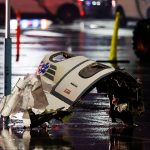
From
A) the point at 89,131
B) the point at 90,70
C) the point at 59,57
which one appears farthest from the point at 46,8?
the point at 89,131

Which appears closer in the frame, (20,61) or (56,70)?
(56,70)

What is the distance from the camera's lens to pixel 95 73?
466 inches

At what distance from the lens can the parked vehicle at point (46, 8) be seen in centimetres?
3897

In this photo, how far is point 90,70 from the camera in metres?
12.0

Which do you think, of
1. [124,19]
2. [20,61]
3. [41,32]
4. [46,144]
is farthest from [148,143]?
[124,19]

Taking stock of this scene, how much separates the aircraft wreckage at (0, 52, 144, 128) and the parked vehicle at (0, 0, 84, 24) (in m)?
26.0

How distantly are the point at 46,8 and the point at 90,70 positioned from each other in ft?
90.3

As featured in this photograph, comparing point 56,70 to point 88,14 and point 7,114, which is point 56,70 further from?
point 88,14

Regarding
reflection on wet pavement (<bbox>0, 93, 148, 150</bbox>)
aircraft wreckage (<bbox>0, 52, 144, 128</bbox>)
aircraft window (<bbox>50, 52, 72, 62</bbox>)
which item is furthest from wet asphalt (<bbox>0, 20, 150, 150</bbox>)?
aircraft window (<bbox>50, 52, 72, 62</bbox>)

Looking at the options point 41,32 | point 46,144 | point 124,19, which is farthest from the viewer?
point 124,19

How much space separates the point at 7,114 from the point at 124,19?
28322mm

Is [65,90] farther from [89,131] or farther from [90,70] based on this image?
[89,131]

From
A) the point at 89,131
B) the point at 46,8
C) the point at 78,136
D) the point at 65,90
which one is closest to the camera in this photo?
the point at 78,136

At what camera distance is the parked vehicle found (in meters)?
39.0
